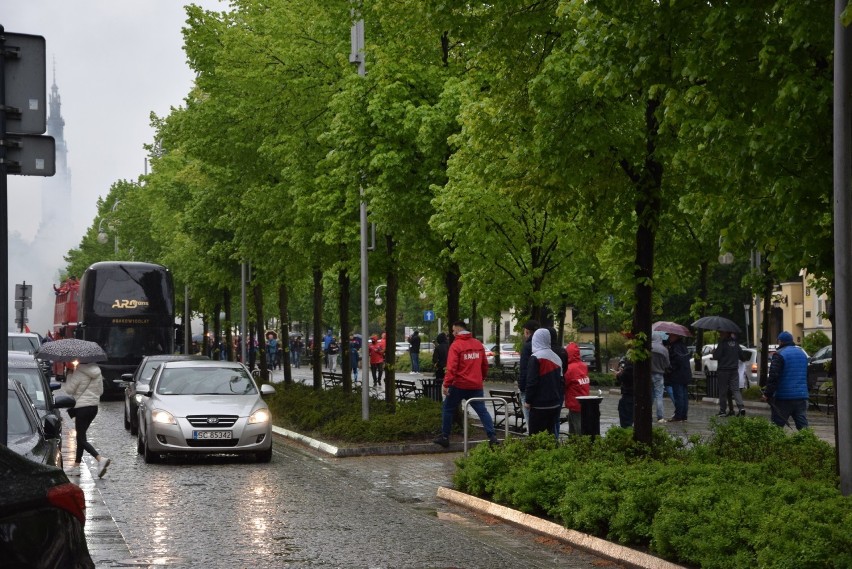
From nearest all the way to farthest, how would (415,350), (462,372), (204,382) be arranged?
(462,372), (204,382), (415,350)

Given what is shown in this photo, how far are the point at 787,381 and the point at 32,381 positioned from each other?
37.3 feet

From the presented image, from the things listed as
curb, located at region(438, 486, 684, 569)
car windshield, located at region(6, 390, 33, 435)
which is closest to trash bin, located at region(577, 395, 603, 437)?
curb, located at region(438, 486, 684, 569)

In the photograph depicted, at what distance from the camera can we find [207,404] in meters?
20.2

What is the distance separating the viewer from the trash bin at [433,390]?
1126 inches

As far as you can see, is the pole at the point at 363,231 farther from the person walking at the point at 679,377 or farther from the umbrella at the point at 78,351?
the person walking at the point at 679,377

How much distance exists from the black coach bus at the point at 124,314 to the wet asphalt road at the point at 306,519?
20.8 m

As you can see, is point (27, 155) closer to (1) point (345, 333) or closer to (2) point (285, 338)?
(1) point (345, 333)

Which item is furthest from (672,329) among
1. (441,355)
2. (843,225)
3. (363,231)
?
(843,225)

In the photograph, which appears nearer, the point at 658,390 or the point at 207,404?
the point at 207,404

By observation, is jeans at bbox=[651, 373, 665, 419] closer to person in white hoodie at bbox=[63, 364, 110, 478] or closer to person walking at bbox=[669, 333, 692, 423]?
person walking at bbox=[669, 333, 692, 423]

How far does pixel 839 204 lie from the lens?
10234mm

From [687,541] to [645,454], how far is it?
14.8ft

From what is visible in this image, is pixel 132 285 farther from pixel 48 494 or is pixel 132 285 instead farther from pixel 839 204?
pixel 48 494

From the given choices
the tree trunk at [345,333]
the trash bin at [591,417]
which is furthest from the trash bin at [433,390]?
the trash bin at [591,417]
